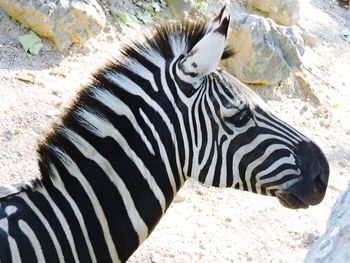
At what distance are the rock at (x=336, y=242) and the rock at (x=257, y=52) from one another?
5.56m

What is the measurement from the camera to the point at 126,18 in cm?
755

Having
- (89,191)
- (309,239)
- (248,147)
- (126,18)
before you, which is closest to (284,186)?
(248,147)

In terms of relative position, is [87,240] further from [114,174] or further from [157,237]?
[157,237]

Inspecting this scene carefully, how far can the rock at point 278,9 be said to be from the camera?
30.8 feet

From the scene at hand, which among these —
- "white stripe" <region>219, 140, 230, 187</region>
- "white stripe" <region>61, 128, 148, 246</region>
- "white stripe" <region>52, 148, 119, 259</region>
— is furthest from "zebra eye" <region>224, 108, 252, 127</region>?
"white stripe" <region>52, 148, 119, 259</region>

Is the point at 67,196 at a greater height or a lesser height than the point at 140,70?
lesser

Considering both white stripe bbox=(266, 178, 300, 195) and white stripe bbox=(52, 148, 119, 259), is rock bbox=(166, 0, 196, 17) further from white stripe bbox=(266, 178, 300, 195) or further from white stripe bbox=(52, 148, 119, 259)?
white stripe bbox=(52, 148, 119, 259)

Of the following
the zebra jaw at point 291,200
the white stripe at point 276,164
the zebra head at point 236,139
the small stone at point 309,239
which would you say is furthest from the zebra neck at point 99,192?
the small stone at point 309,239

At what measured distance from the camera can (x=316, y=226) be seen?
6.02 meters

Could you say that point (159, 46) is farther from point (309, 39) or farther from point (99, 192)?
point (309, 39)

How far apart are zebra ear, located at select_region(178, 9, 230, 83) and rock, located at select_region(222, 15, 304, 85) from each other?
4612 millimetres

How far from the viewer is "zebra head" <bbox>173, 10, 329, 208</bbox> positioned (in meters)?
3.23

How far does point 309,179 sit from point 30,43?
411 cm

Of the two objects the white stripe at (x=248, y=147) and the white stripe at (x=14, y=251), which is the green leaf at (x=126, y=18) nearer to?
the white stripe at (x=248, y=147)
